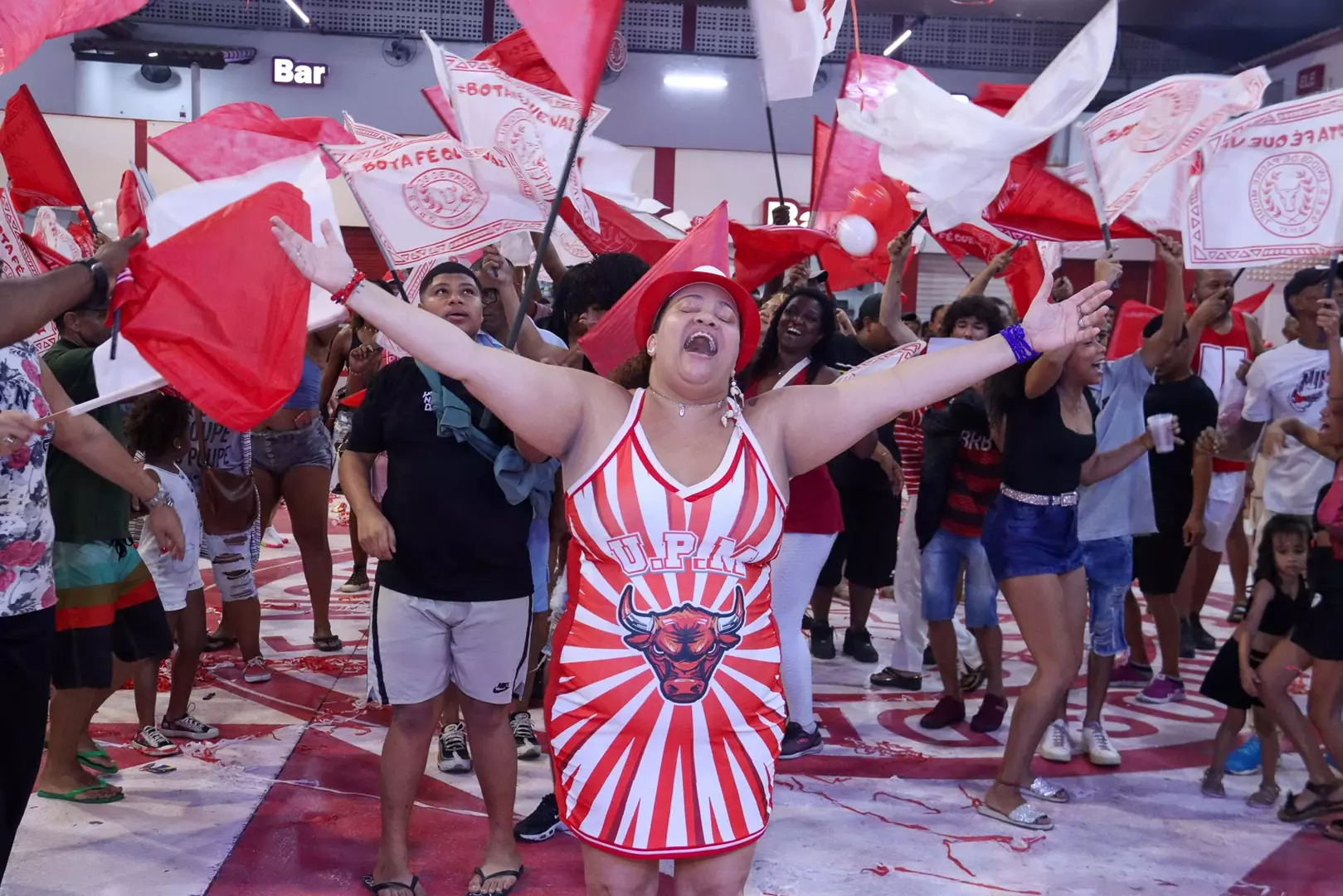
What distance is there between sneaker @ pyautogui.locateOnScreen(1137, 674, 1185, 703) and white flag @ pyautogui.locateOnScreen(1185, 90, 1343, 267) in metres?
2.23

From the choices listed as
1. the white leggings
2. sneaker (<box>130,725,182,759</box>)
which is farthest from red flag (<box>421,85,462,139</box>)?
sneaker (<box>130,725,182,759</box>)

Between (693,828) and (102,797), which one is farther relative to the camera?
(102,797)

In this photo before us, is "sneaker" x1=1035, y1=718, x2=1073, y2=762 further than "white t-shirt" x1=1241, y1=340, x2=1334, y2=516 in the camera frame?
No

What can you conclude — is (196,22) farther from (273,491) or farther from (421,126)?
(273,491)

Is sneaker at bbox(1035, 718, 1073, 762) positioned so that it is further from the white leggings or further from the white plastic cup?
the white plastic cup

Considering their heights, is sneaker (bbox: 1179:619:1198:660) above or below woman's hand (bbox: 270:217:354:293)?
below

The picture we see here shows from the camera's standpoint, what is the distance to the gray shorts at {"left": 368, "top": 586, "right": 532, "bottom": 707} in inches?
120

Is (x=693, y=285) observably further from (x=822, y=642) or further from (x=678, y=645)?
(x=822, y=642)

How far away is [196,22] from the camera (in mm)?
14938

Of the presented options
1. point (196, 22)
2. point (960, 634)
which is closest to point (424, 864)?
point (960, 634)

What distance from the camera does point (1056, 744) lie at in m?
4.40

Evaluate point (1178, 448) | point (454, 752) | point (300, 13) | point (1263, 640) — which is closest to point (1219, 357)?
point (1178, 448)

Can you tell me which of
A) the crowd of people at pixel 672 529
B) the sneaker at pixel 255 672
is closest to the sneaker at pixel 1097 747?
the crowd of people at pixel 672 529

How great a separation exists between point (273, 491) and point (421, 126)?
10587 mm
